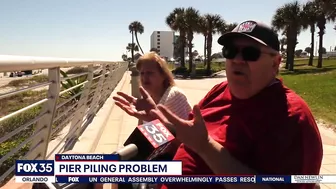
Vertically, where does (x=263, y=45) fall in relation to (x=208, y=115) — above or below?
above

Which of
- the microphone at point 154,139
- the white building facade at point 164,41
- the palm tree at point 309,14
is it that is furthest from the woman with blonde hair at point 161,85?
the white building facade at point 164,41

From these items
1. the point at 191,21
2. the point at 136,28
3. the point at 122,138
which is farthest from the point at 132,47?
the point at 122,138

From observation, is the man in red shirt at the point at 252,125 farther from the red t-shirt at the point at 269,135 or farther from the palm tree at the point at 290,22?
the palm tree at the point at 290,22

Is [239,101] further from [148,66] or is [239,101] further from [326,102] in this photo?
[326,102]

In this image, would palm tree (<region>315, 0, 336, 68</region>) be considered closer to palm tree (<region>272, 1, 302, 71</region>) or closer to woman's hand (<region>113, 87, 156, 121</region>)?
palm tree (<region>272, 1, 302, 71</region>)

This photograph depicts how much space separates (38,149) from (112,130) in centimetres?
341

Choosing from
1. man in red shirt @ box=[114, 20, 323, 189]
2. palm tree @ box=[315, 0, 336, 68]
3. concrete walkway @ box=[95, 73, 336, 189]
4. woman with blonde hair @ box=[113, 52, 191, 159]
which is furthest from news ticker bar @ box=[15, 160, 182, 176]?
palm tree @ box=[315, 0, 336, 68]

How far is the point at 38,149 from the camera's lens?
282 centimetres

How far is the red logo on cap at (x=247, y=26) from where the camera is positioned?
1632 mm

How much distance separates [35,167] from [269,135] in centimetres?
119

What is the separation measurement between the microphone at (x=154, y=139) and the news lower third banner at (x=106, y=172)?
20 centimetres

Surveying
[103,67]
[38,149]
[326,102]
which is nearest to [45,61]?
[38,149]

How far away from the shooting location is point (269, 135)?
1.38 m

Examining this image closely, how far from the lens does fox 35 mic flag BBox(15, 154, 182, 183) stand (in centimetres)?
155
